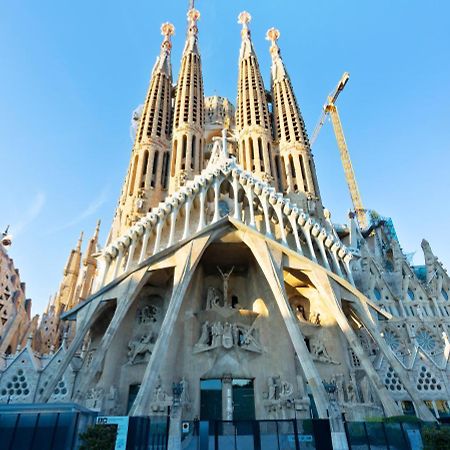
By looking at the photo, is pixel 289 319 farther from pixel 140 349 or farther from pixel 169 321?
pixel 140 349

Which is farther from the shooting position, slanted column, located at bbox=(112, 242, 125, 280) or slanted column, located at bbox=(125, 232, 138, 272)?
slanted column, located at bbox=(112, 242, 125, 280)

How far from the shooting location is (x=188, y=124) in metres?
29.5

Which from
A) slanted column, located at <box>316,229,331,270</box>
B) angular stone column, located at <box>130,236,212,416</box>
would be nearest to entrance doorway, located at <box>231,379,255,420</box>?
angular stone column, located at <box>130,236,212,416</box>

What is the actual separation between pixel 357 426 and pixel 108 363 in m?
11.9

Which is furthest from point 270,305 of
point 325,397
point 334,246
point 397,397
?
point 397,397

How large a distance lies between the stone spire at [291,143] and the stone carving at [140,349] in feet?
46.8

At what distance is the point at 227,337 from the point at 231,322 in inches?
48.9

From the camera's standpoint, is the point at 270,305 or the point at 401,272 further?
the point at 401,272

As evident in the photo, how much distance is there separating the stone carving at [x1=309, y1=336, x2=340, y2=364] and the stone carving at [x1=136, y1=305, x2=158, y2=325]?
28.6ft

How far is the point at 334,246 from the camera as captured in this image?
62.8 ft

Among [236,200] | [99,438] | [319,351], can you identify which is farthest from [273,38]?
[99,438]

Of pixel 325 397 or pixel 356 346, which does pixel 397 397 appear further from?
pixel 325 397

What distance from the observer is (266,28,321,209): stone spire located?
26516mm

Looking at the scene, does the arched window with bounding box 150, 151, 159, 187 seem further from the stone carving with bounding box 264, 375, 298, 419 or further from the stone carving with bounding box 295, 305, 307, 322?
the stone carving with bounding box 264, 375, 298, 419
